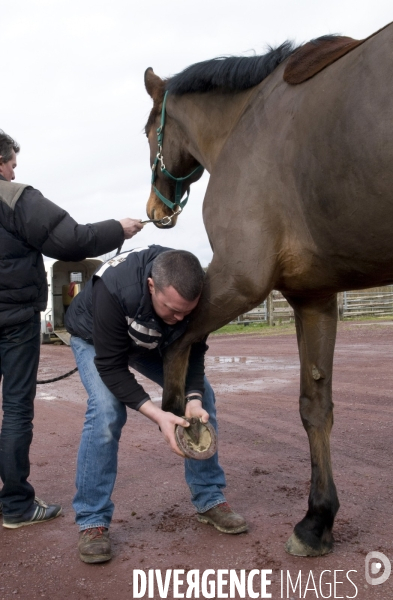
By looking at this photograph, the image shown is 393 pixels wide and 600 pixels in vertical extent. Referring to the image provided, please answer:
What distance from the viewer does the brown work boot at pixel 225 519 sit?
3.11 m

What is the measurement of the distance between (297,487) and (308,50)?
2.62 metres

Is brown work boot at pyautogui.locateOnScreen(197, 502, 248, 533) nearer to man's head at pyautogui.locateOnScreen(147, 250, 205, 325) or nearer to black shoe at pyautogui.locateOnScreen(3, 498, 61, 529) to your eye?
black shoe at pyautogui.locateOnScreen(3, 498, 61, 529)

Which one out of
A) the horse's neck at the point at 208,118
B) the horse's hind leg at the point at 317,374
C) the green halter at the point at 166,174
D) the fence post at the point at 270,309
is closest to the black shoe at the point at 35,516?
the horse's hind leg at the point at 317,374

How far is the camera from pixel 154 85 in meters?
3.84

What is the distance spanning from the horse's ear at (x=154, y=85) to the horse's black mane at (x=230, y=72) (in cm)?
21

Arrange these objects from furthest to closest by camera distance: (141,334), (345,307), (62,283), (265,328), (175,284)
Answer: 1. (345,307)
2. (265,328)
3. (62,283)
4. (141,334)
5. (175,284)

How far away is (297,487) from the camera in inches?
148

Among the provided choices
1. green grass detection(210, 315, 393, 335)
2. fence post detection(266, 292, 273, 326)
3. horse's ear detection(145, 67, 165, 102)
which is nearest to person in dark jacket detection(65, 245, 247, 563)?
horse's ear detection(145, 67, 165, 102)

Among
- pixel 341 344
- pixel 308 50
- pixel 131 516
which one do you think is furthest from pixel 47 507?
pixel 341 344

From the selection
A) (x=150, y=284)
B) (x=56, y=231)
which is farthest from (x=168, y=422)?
(x=56, y=231)

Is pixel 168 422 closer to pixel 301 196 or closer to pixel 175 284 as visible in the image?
pixel 175 284

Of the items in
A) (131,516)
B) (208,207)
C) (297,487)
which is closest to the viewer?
(208,207)

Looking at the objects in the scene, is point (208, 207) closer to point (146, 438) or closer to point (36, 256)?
point (36, 256)

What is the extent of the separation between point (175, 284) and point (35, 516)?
1.76m
